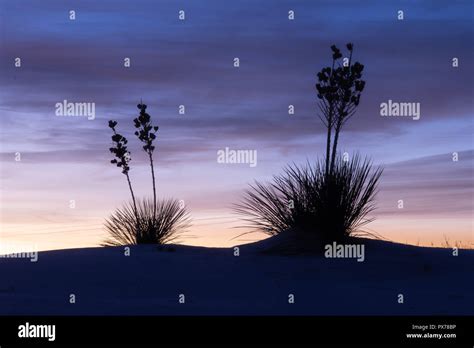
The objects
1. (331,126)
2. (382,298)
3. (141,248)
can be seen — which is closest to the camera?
(382,298)

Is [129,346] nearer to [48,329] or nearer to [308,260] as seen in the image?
[48,329]

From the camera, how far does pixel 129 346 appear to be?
6.44m

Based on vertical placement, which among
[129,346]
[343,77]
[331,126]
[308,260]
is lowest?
[129,346]

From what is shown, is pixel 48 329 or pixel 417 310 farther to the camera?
pixel 417 310

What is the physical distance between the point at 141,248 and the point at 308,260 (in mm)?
2492

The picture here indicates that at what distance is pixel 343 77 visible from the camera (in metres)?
12.9

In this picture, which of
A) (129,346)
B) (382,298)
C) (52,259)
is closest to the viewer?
(129,346)

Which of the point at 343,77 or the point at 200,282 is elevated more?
the point at 343,77

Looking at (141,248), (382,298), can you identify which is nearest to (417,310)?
(382,298)

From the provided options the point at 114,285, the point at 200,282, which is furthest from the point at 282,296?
the point at 114,285

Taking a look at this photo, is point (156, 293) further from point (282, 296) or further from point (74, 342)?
point (74, 342)

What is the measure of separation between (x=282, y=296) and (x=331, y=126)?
15.5 feet

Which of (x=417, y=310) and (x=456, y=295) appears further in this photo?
(x=456, y=295)

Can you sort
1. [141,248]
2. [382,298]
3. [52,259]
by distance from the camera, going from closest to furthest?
1. [382,298]
2. [52,259]
3. [141,248]
